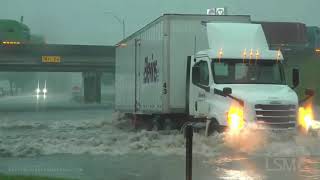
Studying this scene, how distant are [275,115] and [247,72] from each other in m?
1.88

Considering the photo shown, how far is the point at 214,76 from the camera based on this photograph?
17828 millimetres

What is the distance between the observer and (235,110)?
54.5 ft

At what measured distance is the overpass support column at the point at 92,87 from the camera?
90000mm

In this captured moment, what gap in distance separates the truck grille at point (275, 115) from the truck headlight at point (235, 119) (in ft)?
1.38

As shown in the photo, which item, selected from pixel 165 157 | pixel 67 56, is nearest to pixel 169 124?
pixel 165 157

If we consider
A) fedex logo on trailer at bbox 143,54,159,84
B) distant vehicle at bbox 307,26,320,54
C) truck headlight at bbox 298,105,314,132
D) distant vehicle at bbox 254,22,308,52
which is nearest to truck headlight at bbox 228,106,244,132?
truck headlight at bbox 298,105,314,132

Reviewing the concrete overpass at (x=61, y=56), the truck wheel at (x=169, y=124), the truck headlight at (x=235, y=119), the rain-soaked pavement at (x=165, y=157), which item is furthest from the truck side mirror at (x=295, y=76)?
the concrete overpass at (x=61, y=56)

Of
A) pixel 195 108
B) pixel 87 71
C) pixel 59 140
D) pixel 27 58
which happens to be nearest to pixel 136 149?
pixel 195 108

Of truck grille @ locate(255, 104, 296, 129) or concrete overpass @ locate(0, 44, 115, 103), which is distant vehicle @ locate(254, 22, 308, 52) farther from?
truck grille @ locate(255, 104, 296, 129)

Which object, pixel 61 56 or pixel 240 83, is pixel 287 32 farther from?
pixel 240 83

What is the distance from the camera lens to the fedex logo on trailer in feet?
70.2

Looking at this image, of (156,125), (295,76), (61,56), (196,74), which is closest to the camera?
(295,76)

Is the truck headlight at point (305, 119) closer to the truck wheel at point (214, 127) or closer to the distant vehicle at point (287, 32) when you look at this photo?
the truck wheel at point (214, 127)

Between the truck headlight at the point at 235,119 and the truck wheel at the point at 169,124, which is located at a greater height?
the truck headlight at the point at 235,119
